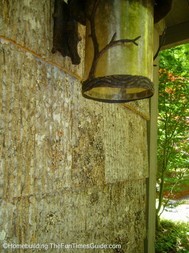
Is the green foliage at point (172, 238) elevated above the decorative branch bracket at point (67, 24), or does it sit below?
below

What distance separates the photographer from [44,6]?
3.04ft

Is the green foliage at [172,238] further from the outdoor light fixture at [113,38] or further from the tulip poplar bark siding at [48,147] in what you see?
the outdoor light fixture at [113,38]

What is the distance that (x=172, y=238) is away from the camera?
515 centimetres

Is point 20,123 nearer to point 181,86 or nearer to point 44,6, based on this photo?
point 44,6

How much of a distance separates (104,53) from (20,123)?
14.6 inches

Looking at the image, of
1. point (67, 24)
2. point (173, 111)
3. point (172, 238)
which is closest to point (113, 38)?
point (67, 24)

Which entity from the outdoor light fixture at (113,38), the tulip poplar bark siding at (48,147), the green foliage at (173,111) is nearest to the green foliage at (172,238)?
the green foliage at (173,111)

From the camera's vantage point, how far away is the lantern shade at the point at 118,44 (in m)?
0.88

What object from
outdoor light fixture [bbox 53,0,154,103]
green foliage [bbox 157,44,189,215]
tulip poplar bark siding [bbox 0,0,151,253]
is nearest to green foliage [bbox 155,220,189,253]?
green foliage [bbox 157,44,189,215]

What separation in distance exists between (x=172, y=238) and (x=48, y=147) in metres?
5.04

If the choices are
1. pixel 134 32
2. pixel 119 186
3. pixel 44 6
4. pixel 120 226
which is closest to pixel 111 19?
pixel 134 32

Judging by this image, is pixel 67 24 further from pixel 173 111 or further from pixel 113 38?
pixel 173 111

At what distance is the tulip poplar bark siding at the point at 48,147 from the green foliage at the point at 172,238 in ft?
12.9

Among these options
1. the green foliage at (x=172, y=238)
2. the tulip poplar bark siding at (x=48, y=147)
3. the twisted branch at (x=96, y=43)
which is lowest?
the green foliage at (x=172, y=238)
